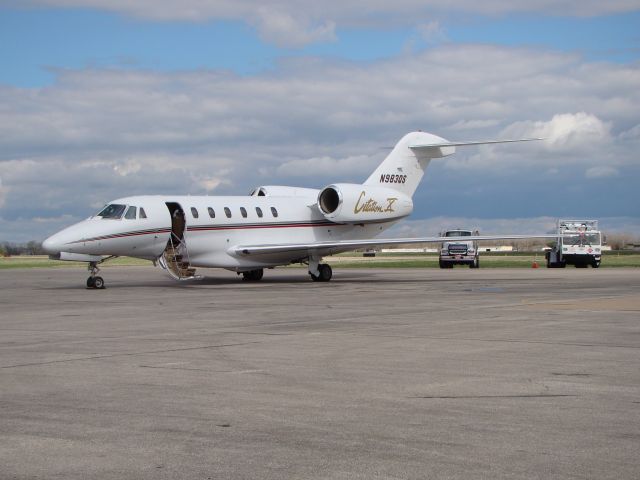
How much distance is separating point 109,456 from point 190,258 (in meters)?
24.0

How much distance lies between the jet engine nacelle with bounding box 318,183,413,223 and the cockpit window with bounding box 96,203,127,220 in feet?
27.7

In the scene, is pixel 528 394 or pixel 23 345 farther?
pixel 23 345

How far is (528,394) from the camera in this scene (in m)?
8.02

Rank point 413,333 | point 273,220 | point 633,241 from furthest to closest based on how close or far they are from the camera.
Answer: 1. point 633,241
2. point 273,220
3. point 413,333

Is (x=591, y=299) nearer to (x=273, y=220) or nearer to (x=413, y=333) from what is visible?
(x=413, y=333)

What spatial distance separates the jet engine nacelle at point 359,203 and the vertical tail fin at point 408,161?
0.62 metres

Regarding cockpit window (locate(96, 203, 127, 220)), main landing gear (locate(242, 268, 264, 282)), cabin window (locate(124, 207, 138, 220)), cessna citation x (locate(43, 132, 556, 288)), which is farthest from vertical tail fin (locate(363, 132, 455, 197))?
cockpit window (locate(96, 203, 127, 220))

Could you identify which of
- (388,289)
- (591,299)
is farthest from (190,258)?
(591,299)

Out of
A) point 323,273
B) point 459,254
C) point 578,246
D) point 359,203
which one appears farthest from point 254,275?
point 578,246

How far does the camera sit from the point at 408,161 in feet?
119

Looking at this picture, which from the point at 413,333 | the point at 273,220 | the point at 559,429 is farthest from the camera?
the point at 273,220

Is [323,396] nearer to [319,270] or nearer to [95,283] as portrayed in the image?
[95,283]

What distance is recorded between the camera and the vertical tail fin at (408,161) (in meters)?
35.8

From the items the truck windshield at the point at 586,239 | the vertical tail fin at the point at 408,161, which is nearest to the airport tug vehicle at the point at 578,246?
the truck windshield at the point at 586,239
